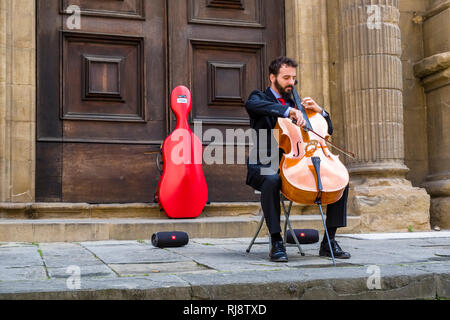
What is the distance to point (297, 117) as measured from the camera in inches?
149

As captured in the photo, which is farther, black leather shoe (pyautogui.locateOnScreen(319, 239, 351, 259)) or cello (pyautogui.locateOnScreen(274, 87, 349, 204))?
black leather shoe (pyautogui.locateOnScreen(319, 239, 351, 259))

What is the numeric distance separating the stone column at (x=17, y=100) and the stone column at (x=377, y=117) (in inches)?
129

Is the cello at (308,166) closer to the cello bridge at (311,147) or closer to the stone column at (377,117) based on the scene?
the cello bridge at (311,147)

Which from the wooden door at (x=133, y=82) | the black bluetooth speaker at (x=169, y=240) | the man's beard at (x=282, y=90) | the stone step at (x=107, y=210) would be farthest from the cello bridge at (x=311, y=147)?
the wooden door at (x=133, y=82)

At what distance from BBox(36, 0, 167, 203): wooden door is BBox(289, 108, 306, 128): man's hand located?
2.86m

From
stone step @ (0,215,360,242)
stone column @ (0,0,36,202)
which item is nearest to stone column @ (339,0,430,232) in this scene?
stone step @ (0,215,360,242)

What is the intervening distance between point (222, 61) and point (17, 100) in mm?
2223

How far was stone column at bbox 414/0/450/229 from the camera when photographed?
673 cm

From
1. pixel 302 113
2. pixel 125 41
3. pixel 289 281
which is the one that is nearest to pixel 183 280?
pixel 289 281

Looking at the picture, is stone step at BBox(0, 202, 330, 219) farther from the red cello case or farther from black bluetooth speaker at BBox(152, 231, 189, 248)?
black bluetooth speaker at BBox(152, 231, 189, 248)

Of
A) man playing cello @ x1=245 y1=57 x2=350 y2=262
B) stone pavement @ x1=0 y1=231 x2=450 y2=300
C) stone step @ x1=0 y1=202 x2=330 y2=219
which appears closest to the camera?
stone pavement @ x1=0 y1=231 x2=450 y2=300

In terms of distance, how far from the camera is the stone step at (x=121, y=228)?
5262mm

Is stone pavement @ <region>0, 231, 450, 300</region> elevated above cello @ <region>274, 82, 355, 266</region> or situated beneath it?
situated beneath

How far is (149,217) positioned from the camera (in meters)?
6.12
